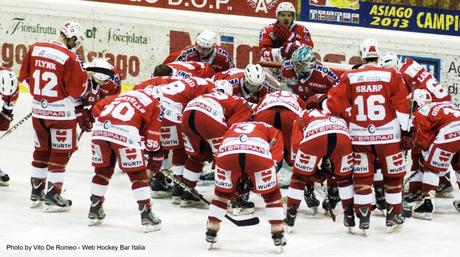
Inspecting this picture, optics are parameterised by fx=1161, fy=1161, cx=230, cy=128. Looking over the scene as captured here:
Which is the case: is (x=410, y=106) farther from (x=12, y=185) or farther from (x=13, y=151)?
(x=13, y=151)

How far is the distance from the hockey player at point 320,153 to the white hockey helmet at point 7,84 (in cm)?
252

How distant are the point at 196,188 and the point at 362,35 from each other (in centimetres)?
329

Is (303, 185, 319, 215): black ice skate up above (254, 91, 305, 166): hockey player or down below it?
below

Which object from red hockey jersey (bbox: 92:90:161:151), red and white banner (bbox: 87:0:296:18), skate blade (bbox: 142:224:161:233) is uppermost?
red and white banner (bbox: 87:0:296:18)

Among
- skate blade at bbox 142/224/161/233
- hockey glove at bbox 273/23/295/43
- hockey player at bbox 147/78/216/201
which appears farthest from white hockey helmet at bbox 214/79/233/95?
hockey glove at bbox 273/23/295/43

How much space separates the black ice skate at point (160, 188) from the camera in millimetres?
9922

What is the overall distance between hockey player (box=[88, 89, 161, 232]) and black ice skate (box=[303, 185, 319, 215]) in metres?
1.44

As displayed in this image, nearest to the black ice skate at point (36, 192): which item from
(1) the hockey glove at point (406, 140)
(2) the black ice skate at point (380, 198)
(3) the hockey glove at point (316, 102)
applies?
(3) the hockey glove at point (316, 102)

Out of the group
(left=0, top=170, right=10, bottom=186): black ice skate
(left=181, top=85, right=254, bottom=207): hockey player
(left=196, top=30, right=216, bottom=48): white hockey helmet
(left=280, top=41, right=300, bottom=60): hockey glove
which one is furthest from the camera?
(left=280, top=41, right=300, bottom=60): hockey glove

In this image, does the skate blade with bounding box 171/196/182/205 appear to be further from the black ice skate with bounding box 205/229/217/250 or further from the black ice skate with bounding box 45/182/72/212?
the black ice skate with bounding box 205/229/217/250

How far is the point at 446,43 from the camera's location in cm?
1248

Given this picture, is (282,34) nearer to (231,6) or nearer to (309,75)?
(309,75)

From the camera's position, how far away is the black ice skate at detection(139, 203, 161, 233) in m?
8.55

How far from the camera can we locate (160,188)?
9961 mm
